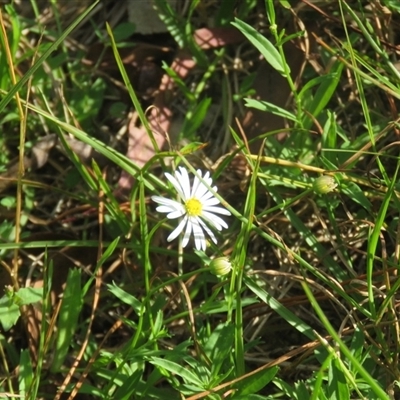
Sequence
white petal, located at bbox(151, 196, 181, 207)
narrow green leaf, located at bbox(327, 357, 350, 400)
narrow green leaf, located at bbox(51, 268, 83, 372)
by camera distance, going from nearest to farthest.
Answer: narrow green leaf, located at bbox(327, 357, 350, 400) → white petal, located at bbox(151, 196, 181, 207) → narrow green leaf, located at bbox(51, 268, 83, 372)

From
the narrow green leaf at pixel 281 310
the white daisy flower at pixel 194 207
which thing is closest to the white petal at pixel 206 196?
the white daisy flower at pixel 194 207

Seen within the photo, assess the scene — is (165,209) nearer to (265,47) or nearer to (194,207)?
(194,207)

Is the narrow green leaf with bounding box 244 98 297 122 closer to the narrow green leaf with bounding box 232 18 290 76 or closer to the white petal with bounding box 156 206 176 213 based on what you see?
the narrow green leaf with bounding box 232 18 290 76

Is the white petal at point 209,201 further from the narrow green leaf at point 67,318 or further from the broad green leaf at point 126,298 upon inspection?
the narrow green leaf at point 67,318

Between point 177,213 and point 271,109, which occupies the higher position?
point 271,109

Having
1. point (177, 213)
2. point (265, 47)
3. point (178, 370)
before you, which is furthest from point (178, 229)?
point (265, 47)

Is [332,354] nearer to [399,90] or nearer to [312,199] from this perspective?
[312,199]

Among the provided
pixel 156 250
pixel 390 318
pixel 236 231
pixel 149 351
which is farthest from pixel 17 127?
pixel 390 318

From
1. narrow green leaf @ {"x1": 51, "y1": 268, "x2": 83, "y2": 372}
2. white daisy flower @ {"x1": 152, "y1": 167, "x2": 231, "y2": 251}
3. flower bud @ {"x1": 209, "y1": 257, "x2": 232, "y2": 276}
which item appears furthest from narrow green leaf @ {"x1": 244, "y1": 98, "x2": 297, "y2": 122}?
narrow green leaf @ {"x1": 51, "y1": 268, "x2": 83, "y2": 372}
